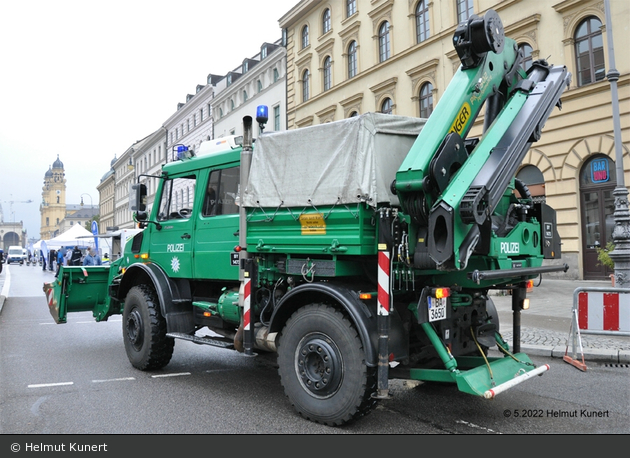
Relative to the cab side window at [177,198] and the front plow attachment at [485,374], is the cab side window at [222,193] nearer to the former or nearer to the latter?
the cab side window at [177,198]

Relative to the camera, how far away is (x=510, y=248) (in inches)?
176

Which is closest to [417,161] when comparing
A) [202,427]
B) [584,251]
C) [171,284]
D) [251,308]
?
[251,308]

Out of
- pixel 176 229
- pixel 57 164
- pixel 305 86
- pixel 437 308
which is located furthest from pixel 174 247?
pixel 57 164

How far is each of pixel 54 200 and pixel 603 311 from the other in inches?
6796

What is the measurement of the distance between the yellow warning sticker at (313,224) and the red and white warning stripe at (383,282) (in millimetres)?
691

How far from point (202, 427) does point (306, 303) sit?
4.42ft

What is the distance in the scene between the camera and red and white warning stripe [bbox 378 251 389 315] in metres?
4.11

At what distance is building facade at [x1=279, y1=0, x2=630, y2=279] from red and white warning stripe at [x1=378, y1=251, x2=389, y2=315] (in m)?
9.41

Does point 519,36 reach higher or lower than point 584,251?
higher

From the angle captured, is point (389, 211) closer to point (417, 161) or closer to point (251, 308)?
point (417, 161)

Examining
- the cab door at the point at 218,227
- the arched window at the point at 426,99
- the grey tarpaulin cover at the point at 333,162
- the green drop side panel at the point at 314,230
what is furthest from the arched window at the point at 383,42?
the green drop side panel at the point at 314,230

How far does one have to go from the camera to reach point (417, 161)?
13.4 ft

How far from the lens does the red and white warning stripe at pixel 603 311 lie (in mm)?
6797

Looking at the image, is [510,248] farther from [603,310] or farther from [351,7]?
[351,7]
